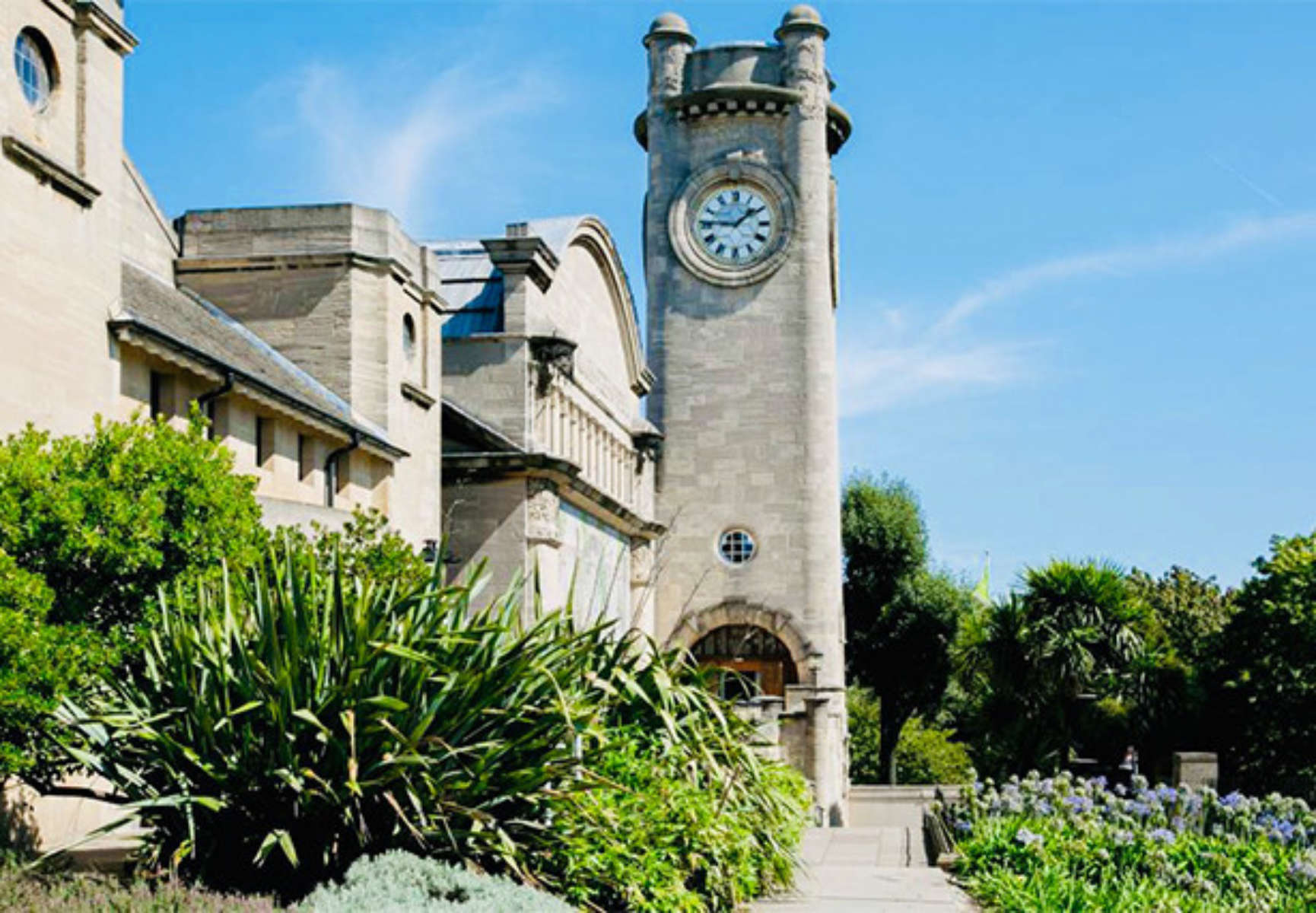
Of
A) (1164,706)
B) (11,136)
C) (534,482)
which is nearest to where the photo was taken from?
(11,136)

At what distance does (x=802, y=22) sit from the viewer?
149 ft

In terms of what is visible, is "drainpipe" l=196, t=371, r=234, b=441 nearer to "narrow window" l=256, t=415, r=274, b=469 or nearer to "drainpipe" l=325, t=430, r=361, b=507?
"narrow window" l=256, t=415, r=274, b=469

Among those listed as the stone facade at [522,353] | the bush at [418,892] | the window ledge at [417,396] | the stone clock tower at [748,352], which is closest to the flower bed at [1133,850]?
the stone facade at [522,353]

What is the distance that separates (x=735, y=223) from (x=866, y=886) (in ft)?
105

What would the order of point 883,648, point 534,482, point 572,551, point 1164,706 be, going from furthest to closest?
point 883,648
point 1164,706
point 572,551
point 534,482

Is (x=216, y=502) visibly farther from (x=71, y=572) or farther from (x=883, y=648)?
(x=883, y=648)

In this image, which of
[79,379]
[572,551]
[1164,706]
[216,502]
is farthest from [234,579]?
[1164,706]

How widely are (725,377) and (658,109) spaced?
25.8 ft

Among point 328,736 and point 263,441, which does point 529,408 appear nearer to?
point 263,441

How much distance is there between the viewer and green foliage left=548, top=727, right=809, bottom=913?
11875mm

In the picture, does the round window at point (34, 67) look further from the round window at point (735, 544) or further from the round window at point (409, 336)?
the round window at point (735, 544)

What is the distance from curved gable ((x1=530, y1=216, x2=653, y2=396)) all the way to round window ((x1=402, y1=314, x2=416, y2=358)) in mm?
4479

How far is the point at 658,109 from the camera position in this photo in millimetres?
46219

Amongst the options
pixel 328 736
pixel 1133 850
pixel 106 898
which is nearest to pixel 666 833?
pixel 328 736
